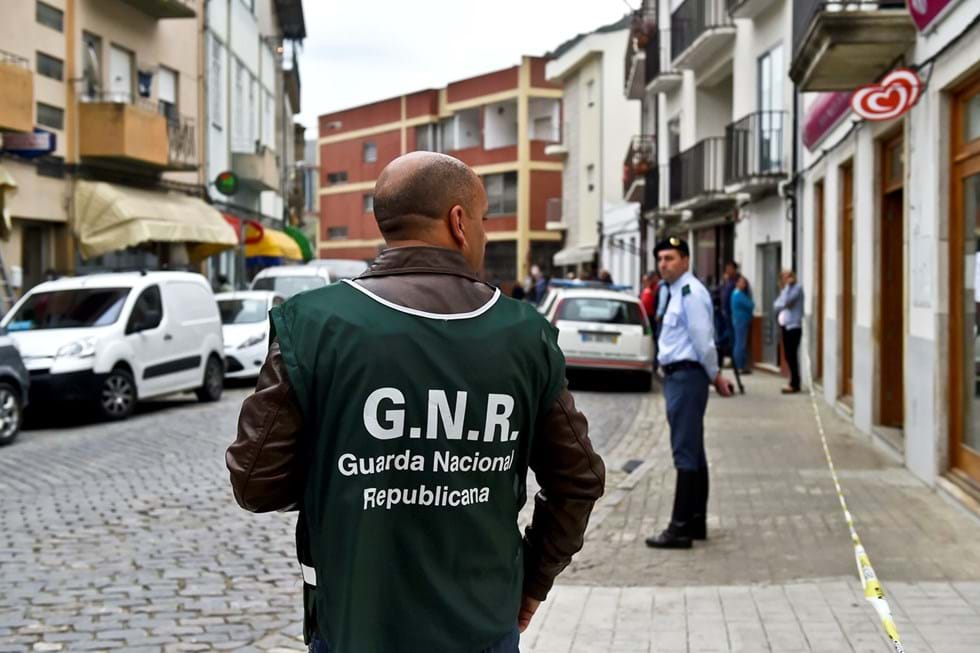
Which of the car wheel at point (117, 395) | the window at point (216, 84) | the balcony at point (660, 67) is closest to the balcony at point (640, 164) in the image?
the balcony at point (660, 67)

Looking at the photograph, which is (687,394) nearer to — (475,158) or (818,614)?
(818,614)

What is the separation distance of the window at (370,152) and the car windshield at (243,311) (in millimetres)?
49365

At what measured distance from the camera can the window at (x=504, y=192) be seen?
2341 inches

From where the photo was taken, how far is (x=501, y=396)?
8.64ft

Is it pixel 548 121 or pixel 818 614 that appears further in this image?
pixel 548 121

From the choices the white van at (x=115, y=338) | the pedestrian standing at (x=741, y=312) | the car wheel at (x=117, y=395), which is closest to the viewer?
the white van at (x=115, y=338)

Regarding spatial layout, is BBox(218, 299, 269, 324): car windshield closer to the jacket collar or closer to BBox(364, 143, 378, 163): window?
the jacket collar

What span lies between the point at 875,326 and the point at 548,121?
47439 millimetres

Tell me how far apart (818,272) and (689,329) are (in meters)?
11.1

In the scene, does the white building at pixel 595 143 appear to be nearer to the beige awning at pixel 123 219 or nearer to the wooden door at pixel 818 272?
the beige awning at pixel 123 219

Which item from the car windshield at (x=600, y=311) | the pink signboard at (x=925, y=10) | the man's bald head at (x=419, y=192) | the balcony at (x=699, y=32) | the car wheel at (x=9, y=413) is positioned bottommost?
the car wheel at (x=9, y=413)

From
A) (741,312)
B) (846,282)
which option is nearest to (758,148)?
(741,312)

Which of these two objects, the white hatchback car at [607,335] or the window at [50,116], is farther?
the window at [50,116]

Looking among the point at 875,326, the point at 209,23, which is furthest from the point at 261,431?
the point at 209,23
